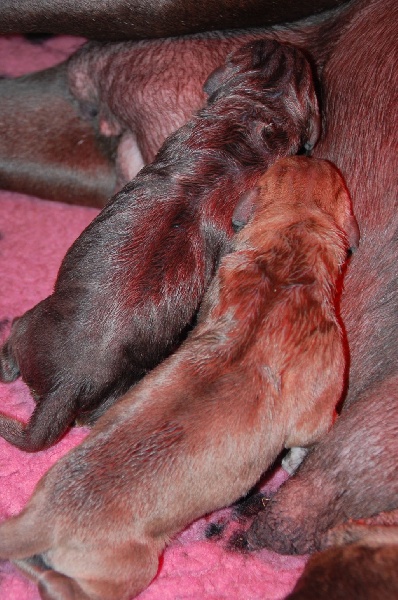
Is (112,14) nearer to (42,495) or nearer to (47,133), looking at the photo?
(47,133)

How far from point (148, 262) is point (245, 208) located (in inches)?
10.3

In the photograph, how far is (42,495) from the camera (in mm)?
1562

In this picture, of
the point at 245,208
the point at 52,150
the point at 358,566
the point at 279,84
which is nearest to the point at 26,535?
the point at 358,566

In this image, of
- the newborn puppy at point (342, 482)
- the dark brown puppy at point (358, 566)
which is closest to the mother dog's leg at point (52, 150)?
the newborn puppy at point (342, 482)

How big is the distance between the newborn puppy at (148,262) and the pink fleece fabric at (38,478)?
10 cm

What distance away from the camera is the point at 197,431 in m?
1.54

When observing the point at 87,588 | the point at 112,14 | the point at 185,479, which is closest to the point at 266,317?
the point at 185,479

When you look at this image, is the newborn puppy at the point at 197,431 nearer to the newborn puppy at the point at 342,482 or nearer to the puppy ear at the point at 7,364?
the newborn puppy at the point at 342,482

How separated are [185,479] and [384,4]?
136cm

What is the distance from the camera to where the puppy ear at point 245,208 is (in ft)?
6.39

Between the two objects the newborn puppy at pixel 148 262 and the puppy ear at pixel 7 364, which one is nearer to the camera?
the newborn puppy at pixel 148 262

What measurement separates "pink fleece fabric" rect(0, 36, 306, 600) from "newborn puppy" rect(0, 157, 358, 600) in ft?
0.61

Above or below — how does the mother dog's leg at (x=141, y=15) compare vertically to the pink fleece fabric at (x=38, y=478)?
above

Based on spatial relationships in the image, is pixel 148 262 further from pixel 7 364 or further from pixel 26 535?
pixel 26 535
